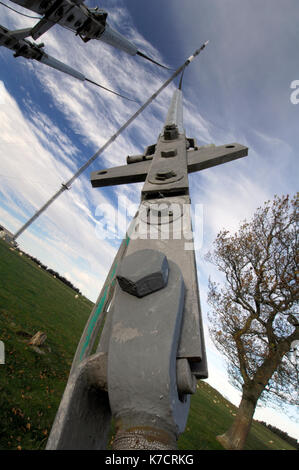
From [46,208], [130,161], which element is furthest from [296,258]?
Answer: [46,208]

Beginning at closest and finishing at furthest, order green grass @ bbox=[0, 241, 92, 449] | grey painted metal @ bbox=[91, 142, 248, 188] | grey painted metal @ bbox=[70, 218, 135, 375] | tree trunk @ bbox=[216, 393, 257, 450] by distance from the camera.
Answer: grey painted metal @ bbox=[70, 218, 135, 375] → grey painted metal @ bbox=[91, 142, 248, 188] → green grass @ bbox=[0, 241, 92, 449] → tree trunk @ bbox=[216, 393, 257, 450]

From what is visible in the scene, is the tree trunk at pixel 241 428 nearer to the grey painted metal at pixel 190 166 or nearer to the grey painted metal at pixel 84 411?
the grey painted metal at pixel 190 166

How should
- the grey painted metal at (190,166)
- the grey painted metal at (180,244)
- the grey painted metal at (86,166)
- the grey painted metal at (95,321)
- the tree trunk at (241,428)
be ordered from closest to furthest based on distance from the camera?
the grey painted metal at (180,244) → the grey painted metal at (95,321) → the grey painted metal at (190,166) → the tree trunk at (241,428) → the grey painted metal at (86,166)

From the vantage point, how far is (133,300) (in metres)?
1.27

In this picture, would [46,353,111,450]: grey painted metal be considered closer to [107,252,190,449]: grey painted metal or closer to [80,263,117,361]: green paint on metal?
[107,252,190,449]: grey painted metal

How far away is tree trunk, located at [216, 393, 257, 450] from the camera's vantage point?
27.9 ft

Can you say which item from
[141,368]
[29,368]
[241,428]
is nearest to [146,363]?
→ [141,368]

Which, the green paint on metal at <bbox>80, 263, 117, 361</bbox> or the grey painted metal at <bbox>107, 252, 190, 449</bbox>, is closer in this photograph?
the grey painted metal at <bbox>107, 252, 190, 449</bbox>

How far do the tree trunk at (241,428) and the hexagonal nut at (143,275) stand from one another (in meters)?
10.5

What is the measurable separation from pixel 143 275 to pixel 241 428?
10.8 meters

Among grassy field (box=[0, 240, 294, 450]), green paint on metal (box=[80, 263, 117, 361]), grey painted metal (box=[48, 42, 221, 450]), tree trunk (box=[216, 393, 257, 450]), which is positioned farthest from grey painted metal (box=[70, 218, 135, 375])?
tree trunk (box=[216, 393, 257, 450])

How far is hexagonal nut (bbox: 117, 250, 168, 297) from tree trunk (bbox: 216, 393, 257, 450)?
412 inches

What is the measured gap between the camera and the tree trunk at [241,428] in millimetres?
8500

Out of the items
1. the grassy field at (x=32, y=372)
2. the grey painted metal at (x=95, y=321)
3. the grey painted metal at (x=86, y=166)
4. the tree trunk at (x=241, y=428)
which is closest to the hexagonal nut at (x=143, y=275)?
the grey painted metal at (x=95, y=321)
